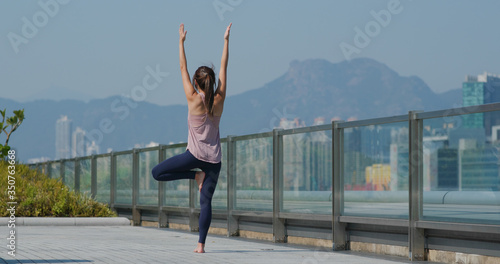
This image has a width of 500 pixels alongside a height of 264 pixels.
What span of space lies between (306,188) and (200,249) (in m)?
2.53

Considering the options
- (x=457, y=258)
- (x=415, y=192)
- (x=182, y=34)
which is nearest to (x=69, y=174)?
(x=182, y=34)

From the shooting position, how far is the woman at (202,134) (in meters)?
8.73

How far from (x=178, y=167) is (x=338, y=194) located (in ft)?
8.26

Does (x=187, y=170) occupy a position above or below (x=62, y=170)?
above

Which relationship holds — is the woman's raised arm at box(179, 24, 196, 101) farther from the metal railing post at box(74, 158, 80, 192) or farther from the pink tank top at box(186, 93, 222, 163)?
the metal railing post at box(74, 158, 80, 192)

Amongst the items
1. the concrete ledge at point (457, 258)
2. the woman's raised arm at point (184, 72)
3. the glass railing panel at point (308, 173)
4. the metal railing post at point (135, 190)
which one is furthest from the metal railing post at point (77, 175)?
the concrete ledge at point (457, 258)

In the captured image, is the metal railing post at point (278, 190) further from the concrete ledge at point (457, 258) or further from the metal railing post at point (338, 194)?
the concrete ledge at point (457, 258)

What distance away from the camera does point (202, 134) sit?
873cm

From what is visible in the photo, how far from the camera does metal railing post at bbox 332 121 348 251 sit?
33.9ft

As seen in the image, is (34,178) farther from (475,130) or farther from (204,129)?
(475,130)

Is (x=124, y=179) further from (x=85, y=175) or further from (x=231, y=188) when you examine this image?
(x=231, y=188)

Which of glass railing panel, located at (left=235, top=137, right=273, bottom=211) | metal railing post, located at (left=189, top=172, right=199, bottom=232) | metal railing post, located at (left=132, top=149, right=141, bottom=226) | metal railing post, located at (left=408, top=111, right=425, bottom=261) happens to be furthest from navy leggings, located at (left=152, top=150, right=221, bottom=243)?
metal railing post, located at (left=132, top=149, right=141, bottom=226)

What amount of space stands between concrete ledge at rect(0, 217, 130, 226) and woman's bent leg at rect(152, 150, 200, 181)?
260 inches

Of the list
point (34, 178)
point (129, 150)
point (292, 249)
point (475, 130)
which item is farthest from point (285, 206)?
point (34, 178)
